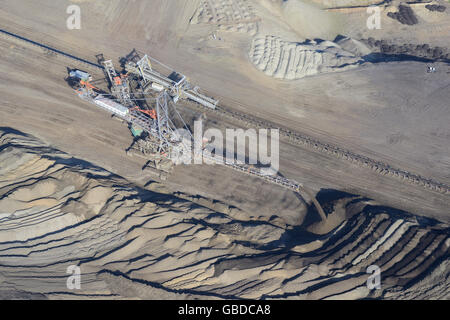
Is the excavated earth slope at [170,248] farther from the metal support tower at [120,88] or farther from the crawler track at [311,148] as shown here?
the metal support tower at [120,88]

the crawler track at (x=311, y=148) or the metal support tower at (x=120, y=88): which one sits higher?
the metal support tower at (x=120, y=88)

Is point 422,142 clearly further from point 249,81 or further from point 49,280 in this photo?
point 49,280

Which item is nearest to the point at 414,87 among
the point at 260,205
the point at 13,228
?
the point at 260,205

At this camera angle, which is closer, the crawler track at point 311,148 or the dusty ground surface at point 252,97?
the dusty ground surface at point 252,97

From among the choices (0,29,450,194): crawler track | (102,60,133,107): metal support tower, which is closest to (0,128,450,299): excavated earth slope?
(0,29,450,194): crawler track

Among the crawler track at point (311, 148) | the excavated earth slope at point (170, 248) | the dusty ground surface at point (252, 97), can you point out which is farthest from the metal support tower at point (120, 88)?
the excavated earth slope at point (170, 248)

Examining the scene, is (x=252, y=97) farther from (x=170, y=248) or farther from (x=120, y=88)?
(x=170, y=248)
